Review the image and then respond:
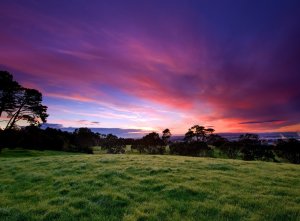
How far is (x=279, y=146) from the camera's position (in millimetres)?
96438

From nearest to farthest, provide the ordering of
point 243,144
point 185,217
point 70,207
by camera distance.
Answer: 1. point 185,217
2. point 70,207
3. point 243,144

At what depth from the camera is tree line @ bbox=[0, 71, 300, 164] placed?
54219 mm

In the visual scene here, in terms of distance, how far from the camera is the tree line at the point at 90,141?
54.2 m

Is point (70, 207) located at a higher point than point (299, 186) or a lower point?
lower

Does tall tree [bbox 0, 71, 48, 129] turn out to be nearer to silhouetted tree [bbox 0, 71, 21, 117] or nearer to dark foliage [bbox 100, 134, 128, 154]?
silhouetted tree [bbox 0, 71, 21, 117]

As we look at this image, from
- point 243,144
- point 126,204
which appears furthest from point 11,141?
point 243,144

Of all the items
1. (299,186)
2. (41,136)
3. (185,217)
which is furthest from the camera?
(41,136)

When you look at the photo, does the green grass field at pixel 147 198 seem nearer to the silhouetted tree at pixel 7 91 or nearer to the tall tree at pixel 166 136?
the silhouetted tree at pixel 7 91

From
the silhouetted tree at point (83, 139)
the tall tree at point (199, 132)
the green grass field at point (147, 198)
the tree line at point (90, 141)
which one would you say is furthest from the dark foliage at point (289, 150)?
the green grass field at point (147, 198)

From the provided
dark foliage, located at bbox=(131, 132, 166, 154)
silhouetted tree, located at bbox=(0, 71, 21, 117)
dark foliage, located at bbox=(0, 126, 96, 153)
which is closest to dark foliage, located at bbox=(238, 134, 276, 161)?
dark foliage, located at bbox=(131, 132, 166, 154)

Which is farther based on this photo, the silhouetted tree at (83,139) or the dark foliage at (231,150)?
the silhouetted tree at (83,139)

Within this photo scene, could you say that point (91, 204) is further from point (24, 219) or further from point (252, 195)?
point (252, 195)

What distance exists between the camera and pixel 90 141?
12656 centimetres

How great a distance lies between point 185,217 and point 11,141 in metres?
70.6
